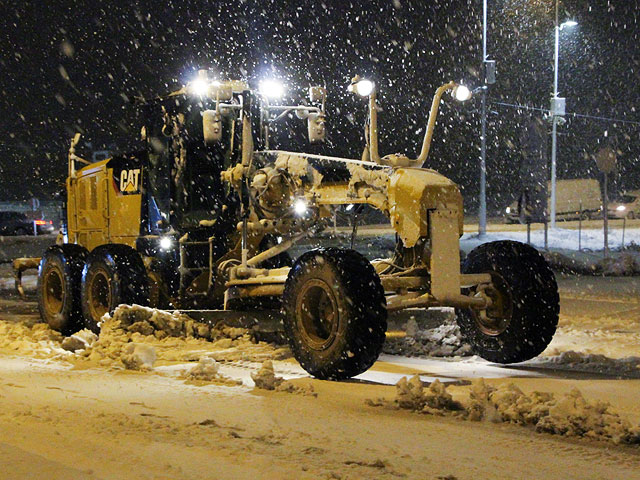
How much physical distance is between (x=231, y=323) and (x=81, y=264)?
9.47 ft

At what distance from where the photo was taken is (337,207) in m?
9.66

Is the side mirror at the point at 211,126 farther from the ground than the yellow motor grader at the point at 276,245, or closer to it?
farther from the ground

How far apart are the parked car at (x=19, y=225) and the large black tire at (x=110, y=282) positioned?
1294 inches

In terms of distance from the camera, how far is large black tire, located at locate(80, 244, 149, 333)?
10.6 meters

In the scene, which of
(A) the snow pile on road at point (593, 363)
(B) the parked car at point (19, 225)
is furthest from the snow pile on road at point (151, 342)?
(B) the parked car at point (19, 225)

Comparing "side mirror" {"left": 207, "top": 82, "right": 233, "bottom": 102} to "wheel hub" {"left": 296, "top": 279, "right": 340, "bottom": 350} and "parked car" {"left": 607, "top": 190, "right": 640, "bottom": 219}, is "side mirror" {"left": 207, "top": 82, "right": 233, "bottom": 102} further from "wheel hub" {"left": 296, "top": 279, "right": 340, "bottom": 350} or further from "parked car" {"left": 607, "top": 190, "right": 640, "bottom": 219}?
"parked car" {"left": 607, "top": 190, "right": 640, "bottom": 219}

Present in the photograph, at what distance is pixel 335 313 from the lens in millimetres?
7738

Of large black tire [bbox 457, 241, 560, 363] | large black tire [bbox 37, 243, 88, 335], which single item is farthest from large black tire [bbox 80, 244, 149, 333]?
large black tire [bbox 457, 241, 560, 363]

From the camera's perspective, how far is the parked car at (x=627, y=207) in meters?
39.9

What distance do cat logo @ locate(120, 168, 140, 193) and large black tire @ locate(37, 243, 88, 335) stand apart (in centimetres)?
116

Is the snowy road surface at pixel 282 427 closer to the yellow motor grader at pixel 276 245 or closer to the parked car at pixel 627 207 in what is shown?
the yellow motor grader at pixel 276 245

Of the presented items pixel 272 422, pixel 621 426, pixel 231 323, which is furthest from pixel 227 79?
pixel 621 426

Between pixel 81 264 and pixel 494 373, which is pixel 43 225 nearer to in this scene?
pixel 81 264

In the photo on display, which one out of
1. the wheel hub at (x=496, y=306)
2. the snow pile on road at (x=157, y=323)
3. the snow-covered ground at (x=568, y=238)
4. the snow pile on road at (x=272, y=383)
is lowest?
the snow pile on road at (x=272, y=383)
